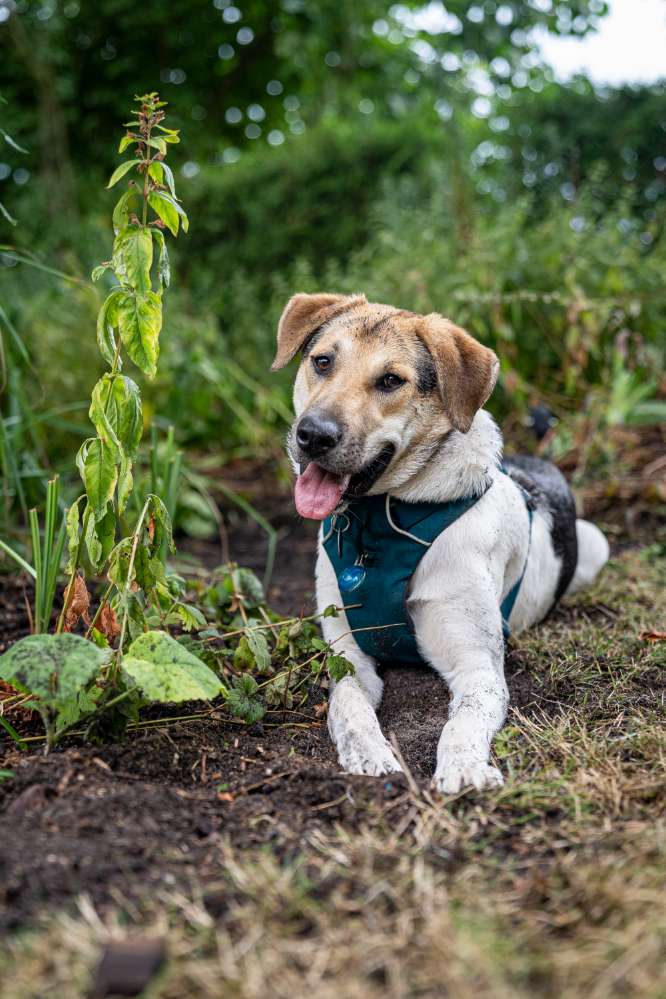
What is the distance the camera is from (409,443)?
335 centimetres

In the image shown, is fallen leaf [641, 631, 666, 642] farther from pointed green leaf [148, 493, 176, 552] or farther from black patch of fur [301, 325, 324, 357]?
pointed green leaf [148, 493, 176, 552]

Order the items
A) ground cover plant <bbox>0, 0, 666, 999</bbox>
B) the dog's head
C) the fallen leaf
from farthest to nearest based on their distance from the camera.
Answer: the fallen leaf
the dog's head
ground cover plant <bbox>0, 0, 666, 999</bbox>

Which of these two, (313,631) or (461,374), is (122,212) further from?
(313,631)

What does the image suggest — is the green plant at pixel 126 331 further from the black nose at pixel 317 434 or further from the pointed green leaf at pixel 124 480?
the black nose at pixel 317 434

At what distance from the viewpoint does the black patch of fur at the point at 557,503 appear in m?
4.14

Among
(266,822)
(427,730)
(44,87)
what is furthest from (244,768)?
(44,87)

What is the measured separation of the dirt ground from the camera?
1.68 metres

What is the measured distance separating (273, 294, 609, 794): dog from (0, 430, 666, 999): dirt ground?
20 centimetres

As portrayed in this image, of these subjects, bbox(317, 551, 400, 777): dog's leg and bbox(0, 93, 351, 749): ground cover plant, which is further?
bbox(317, 551, 400, 777): dog's leg

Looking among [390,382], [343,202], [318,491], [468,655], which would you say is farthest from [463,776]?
[343,202]

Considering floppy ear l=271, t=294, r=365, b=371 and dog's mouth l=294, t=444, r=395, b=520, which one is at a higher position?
floppy ear l=271, t=294, r=365, b=371

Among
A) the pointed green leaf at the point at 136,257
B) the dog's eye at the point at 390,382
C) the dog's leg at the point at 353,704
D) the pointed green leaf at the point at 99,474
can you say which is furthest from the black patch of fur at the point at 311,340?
the pointed green leaf at the point at 99,474

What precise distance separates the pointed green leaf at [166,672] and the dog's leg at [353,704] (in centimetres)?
52

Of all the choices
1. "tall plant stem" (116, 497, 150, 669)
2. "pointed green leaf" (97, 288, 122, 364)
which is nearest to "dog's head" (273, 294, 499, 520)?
"tall plant stem" (116, 497, 150, 669)
